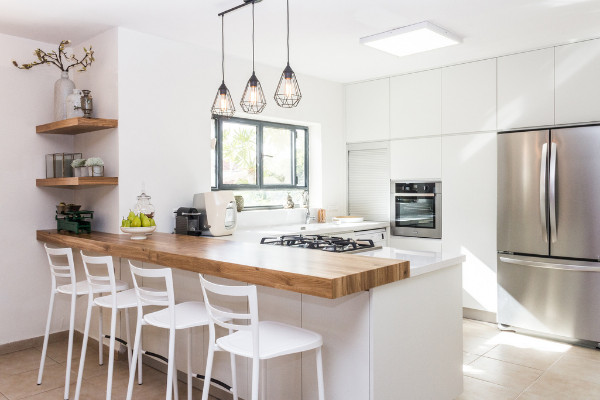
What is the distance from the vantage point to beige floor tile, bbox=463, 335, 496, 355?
12.1ft

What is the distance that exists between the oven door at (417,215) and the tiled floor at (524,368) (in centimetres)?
109

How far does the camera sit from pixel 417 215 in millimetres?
4836

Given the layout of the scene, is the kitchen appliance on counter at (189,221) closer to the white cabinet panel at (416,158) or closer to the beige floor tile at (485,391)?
the beige floor tile at (485,391)

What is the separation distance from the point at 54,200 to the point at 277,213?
2.05m

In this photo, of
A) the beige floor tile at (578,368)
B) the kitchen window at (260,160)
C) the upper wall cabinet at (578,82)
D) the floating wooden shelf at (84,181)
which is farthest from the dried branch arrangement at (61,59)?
the beige floor tile at (578,368)

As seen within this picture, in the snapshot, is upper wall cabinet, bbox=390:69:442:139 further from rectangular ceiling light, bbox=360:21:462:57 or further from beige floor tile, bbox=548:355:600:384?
beige floor tile, bbox=548:355:600:384

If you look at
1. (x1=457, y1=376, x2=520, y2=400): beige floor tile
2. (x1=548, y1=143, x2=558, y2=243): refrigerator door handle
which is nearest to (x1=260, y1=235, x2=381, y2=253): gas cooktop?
(x1=457, y1=376, x2=520, y2=400): beige floor tile

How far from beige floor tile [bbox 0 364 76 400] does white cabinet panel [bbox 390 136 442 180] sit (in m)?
3.49

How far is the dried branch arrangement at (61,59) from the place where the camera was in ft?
11.7

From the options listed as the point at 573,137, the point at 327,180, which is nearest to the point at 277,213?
the point at 327,180

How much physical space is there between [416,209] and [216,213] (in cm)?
222

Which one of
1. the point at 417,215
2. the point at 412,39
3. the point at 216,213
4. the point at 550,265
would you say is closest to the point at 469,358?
the point at 550,265

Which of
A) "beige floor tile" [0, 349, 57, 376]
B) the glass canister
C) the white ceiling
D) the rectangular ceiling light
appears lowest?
"beige floor tile" [0, 349, 57, 376]

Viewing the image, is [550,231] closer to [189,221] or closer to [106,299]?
[189,221]
